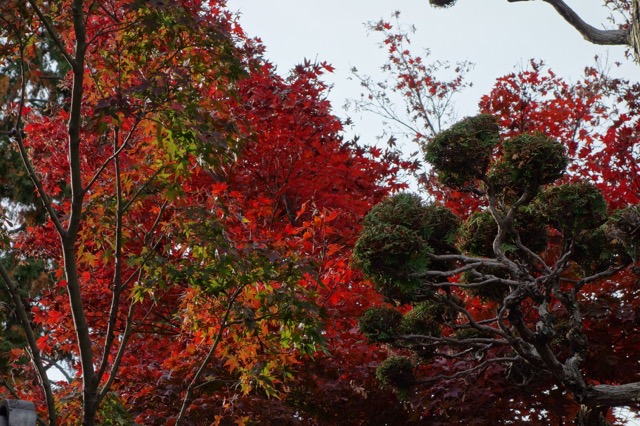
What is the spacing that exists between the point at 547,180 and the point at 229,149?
368cm

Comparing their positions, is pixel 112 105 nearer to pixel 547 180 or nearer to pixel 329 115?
pixel 547 180

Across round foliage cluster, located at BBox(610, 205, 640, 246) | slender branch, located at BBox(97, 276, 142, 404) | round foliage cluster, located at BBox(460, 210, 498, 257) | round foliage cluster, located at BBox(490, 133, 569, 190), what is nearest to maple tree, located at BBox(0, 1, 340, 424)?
slender branch, located at BBox(97, 276, 142, 404)

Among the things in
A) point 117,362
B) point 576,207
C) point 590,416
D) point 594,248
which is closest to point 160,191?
point 117,362

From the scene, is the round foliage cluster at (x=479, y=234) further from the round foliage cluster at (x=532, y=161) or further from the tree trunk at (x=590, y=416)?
the tree trunk at (x=590, y=416)

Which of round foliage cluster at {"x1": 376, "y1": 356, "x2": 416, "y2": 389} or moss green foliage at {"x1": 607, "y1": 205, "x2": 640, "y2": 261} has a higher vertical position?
moss green foliage at {"x1": 607, "y1": 205, "x2": 640, "y2": 261}

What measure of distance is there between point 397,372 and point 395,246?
5.56 ft

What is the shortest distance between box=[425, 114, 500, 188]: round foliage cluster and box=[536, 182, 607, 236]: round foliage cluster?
79 centimetres

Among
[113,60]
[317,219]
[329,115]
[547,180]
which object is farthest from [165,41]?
[329,115]

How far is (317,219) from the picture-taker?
363 inches

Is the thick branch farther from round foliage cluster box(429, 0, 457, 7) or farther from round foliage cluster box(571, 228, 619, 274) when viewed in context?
round foliage cluster box(571, 228, 619, 274)

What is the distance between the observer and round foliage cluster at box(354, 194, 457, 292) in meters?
8.32

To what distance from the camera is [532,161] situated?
8477mm

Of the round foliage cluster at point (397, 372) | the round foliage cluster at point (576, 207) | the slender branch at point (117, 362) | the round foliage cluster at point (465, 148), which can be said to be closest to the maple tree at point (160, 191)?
the slender branch at point (117, 362)

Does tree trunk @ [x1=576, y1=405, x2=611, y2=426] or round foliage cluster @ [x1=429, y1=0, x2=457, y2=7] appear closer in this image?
tree trunk @ [x1=576, y1=405, x2=611, y2=426]
